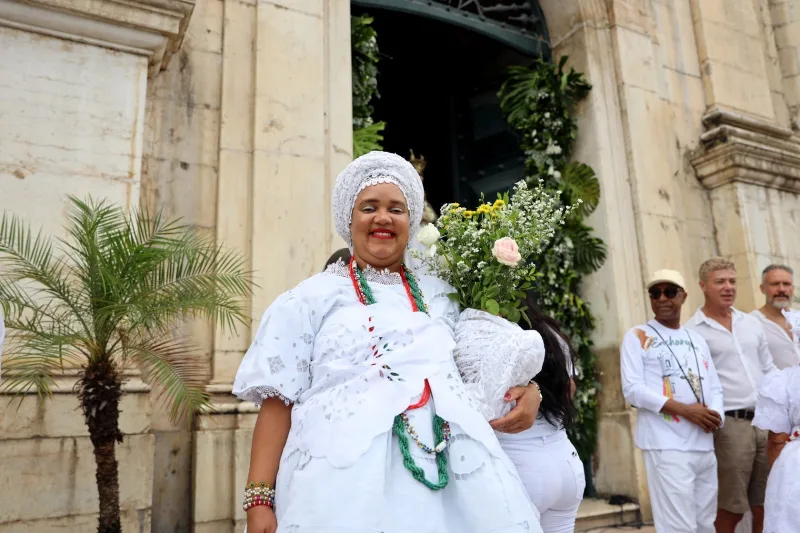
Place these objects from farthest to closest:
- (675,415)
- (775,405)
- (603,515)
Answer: (603,515) → (675,415) → (775,405)

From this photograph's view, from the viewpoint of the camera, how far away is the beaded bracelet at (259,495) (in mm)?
1682

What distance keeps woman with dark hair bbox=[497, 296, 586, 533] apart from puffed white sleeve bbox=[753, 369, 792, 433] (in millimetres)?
1177

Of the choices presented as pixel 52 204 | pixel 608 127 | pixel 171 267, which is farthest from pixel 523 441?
pixel 608 127

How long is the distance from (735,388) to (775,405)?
1192 mm

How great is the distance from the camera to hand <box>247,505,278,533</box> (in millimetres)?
1659

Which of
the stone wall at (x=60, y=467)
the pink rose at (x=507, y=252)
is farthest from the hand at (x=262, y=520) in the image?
the stone wall at (x=60, y=467)

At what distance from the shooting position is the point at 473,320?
1994 millimetres

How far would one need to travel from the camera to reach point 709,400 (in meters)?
3.93

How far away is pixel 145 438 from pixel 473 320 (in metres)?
2.42

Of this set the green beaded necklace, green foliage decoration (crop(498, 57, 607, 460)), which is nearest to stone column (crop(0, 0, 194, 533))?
the green beaded necklace

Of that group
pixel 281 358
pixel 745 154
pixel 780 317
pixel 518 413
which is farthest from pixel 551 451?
pixel 745 154

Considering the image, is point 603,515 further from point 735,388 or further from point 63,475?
point 63,475

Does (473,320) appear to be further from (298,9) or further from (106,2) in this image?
(298,9)

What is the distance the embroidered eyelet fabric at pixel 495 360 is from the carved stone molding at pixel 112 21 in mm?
3252
